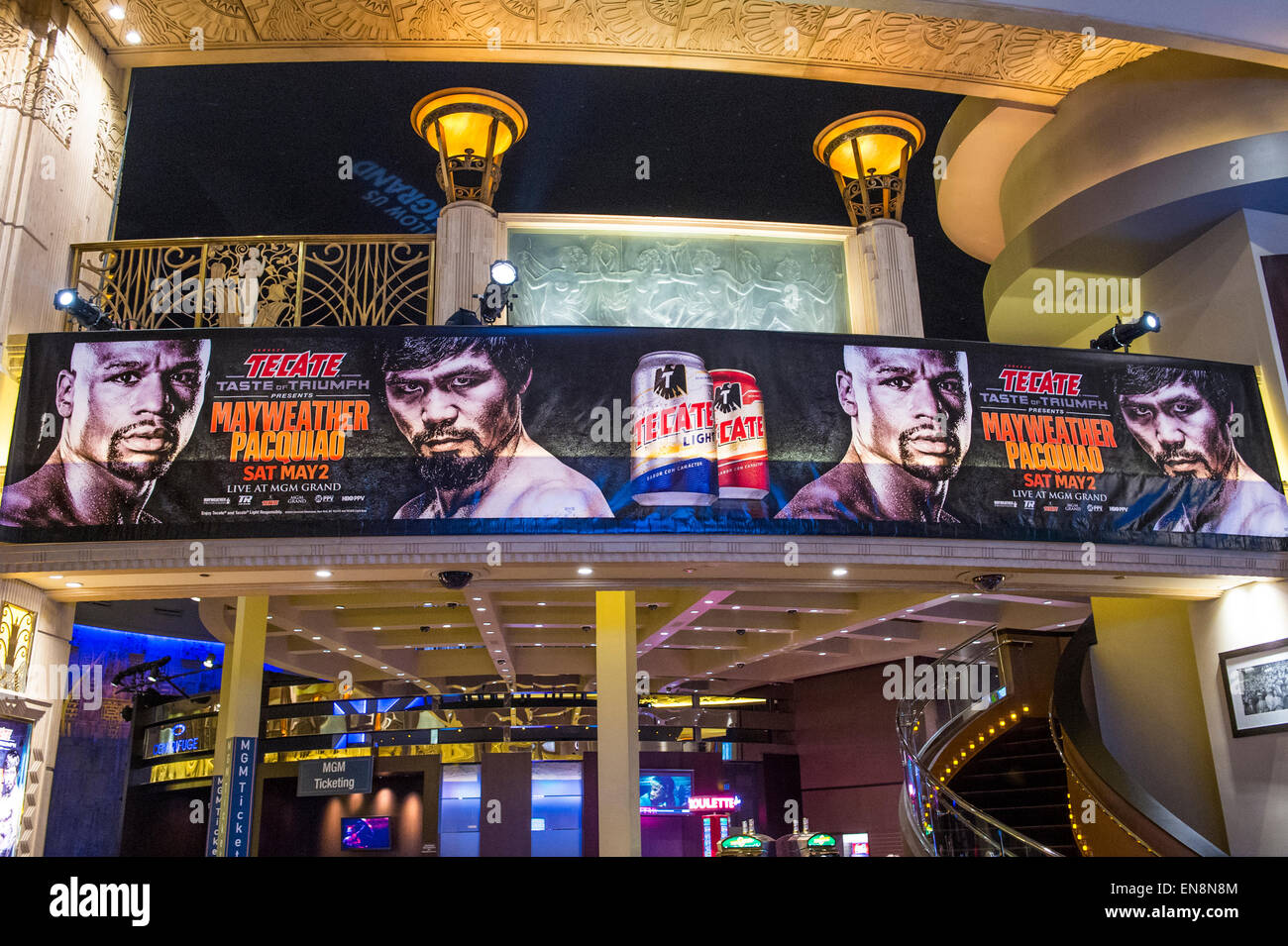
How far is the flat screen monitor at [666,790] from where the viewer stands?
58.4ft

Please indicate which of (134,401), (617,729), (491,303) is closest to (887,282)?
(491,303)

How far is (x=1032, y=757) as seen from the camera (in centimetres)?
1138

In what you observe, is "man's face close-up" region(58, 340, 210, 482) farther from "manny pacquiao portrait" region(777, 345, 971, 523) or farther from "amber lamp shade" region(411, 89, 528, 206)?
"manny pacquiao portrait" region(777, 345, 971, 523)

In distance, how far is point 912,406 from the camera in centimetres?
818

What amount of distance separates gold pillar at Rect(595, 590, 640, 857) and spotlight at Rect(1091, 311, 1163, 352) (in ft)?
17.3

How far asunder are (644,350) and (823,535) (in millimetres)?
2165

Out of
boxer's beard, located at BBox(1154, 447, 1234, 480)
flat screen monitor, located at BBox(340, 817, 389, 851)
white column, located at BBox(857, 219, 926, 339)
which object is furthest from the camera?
flat screen monitor, located at BBox(340, 817, 389, 851)

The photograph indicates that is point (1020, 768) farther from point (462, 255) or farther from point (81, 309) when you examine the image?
point (81, 309)

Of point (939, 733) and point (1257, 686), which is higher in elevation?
point (1257, 686)

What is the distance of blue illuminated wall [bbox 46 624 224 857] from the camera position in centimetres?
1816

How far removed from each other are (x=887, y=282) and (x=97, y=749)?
1824cm

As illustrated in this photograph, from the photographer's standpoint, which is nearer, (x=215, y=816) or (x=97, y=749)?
(x=215, y=816)

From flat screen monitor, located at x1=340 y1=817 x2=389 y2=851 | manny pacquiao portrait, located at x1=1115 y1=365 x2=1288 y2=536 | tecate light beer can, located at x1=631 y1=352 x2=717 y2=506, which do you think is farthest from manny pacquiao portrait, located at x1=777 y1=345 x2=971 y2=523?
flat screen monitor, located at x1=340 y1=817 x2=389 y2=851
